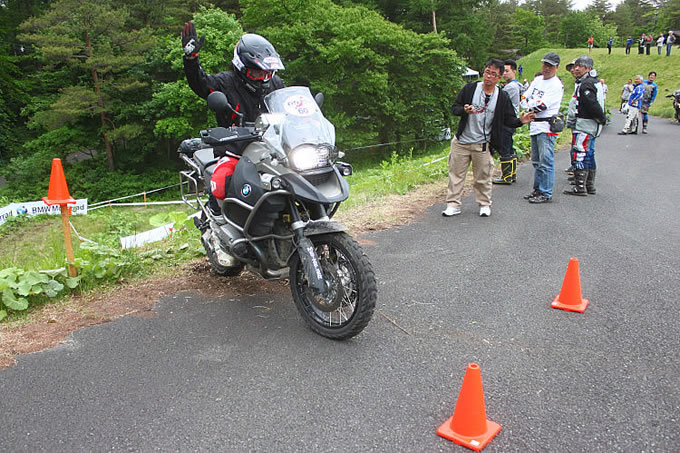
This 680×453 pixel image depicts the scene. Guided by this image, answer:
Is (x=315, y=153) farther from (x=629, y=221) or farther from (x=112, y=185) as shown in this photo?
(x=112, y=185)

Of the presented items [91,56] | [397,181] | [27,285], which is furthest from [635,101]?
[91,56]

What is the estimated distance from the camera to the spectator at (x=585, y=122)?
8.50 metres

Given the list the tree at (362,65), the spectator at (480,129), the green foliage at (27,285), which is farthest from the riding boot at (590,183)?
the tree at (362,65)

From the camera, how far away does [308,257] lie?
12.5 feet

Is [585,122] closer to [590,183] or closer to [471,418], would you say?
[590,183]

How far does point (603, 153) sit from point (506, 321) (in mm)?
12885

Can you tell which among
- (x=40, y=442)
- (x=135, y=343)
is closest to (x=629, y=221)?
(x=135, y=343)

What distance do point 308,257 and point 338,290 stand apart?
32 centimetres

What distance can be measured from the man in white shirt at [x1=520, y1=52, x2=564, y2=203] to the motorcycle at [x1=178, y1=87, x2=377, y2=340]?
213 inches

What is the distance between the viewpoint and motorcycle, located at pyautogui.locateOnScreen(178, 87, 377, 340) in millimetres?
3756

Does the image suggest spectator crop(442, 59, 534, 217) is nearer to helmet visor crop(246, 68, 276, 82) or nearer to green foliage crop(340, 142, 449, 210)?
green foliage crop(340, 142, 449, 210)

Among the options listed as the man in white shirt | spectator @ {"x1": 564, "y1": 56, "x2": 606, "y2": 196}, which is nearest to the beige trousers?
the man in white shirt

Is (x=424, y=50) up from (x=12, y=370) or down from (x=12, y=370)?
up

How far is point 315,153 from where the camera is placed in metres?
3.95
